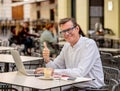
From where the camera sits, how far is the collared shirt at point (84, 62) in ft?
14.1

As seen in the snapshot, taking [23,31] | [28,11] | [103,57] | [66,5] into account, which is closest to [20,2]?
[28,11]

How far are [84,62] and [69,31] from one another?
38 centimetres

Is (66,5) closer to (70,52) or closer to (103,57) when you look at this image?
(103,57)

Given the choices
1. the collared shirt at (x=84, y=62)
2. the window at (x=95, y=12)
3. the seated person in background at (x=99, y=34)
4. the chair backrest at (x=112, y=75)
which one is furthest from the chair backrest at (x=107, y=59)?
the window at (x=95, y=12)

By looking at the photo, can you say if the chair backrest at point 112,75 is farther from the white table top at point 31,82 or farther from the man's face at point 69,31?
the white table top at point 31,82

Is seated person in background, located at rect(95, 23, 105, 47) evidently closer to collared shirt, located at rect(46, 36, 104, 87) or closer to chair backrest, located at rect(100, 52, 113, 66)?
chair backrest, located at rect(100, 52, 113, 66)

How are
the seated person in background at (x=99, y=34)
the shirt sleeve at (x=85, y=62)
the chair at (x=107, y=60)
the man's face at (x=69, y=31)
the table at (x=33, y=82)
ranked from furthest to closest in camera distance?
1. the seated person in background at (x=99, y=34)
2. the chair at (x=107, y=60)
3. the man's face at (x=69, y=31)
4. the shirt sleeve at (x=85, y=62)
5. the table at (x=33, y=82)

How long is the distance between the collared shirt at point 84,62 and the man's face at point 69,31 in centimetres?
9

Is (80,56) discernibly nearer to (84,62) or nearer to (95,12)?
(84,62)

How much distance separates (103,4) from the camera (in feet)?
51.1

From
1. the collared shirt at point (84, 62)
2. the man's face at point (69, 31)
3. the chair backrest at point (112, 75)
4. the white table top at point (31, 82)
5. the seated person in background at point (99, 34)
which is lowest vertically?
the seated person in background at point (99, 34)

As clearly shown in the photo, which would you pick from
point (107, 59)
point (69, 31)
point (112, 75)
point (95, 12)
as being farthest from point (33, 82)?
point (95, 12)

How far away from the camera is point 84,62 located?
14.3ft

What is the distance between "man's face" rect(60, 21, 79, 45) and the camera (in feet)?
14.5
